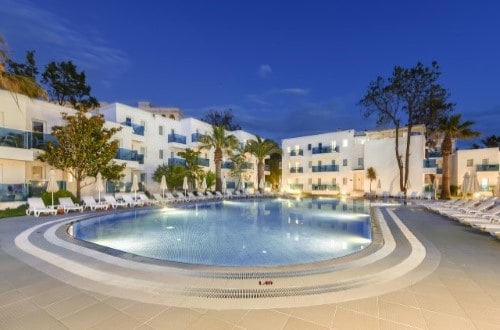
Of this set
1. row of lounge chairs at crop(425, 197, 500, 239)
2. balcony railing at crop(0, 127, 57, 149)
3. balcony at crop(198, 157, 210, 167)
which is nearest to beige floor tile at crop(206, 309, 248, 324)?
row of lounge chairs at crop(425, 197, 500, 239)

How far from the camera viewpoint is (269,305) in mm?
3633

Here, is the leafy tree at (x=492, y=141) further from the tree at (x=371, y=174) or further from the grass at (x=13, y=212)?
the grass at (x=13, y=212)

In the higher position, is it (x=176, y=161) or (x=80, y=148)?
(x=80, y=148)

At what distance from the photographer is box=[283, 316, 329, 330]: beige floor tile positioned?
3039 millimetres

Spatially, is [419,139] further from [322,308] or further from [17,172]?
[17,172]

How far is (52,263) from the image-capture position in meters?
5.15

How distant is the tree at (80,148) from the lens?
47.6ft

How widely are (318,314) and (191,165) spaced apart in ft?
73.0

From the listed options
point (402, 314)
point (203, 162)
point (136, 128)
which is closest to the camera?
point (402, 314)

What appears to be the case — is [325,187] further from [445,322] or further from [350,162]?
[445,322]

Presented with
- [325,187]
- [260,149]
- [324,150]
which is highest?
[324,150]

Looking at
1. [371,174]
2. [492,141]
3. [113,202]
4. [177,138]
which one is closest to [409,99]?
[371,174]

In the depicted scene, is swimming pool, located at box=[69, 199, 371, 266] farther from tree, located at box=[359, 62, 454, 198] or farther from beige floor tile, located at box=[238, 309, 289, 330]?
tree, located at box=[359, 62, 454, 198]

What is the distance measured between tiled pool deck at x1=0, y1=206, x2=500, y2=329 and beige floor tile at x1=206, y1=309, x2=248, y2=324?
0.5 inches
